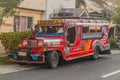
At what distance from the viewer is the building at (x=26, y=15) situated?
930 inches

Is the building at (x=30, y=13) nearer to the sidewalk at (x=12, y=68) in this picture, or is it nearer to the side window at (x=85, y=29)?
the side window at (x=85, y=29)

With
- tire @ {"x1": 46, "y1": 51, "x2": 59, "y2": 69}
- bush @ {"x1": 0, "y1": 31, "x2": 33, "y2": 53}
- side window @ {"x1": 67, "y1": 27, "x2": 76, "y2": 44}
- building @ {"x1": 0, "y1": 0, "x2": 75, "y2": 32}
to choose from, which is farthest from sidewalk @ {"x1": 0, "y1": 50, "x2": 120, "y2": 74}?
building @ {"x1": 0, "y1": 0, "x2": 75, "y2": 32}

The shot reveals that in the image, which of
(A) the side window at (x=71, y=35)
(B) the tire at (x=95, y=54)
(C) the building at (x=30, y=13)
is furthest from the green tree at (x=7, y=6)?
(C) the building at (x=30, y=13)

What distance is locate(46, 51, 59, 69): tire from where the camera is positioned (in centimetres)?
1564

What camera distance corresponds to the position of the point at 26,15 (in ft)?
82.8

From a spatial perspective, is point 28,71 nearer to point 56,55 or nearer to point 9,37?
point 56,55

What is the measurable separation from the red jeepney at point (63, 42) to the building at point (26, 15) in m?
5.53

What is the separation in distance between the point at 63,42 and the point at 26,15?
351 inches

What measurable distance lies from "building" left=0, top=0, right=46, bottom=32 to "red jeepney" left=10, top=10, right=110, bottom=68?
5.53 meters

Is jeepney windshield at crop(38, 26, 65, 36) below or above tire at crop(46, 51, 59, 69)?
above

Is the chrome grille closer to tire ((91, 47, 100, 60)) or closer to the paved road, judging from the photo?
the paved road

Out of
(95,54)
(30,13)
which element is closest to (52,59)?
(95,54)

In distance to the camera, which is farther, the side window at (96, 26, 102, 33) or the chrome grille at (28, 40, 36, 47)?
the side window at (96, 26, 102, 33)

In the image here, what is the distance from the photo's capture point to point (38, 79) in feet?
41.4
